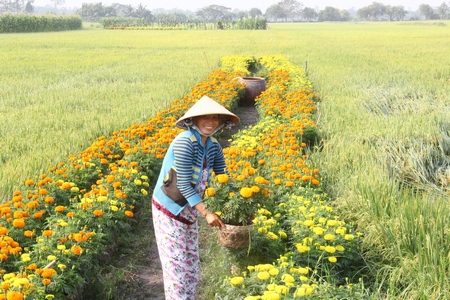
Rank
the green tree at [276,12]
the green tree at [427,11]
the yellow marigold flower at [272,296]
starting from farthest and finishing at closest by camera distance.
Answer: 1. the green tree at [276,12]
2. the green tree at [427,11]
3. the yellow marigold flower at [272,296]

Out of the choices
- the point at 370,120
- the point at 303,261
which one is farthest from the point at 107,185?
the point at 370,120

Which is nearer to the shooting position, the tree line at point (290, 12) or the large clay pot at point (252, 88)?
the large clay pot at point (252, 88)

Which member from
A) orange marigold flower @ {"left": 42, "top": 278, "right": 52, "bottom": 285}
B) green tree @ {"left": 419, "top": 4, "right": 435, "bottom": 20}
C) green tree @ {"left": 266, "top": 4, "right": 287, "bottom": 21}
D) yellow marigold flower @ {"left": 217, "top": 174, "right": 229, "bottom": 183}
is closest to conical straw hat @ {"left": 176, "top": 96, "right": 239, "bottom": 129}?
yellow marigold flower @ {"left": 217, "top": 174, "right": 229, "bottom": 183}

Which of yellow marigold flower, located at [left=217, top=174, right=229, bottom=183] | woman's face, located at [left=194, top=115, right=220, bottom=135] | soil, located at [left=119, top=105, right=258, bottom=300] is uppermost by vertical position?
woman's face, located at [left=194, top=115, right=220, bottom=135]

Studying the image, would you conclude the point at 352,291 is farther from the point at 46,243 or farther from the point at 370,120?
the point at 370,120

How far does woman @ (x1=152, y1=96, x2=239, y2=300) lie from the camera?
2.79m

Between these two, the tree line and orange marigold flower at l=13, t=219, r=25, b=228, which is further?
the tree line

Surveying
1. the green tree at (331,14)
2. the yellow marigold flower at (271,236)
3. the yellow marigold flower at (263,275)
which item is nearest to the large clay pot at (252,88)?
the yellow marigold flower at (271,236)

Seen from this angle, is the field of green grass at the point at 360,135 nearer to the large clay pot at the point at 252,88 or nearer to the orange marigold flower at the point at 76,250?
the large clay pot at the point at 252,88

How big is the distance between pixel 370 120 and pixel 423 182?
193 cm

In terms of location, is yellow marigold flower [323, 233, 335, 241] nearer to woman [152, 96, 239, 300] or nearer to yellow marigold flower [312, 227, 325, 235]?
yellow marigold flower [312, 227, 325, 235]

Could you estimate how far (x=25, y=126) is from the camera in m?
7.26

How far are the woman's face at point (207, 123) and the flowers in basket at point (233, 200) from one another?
1.03 feet

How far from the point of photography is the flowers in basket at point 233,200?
10.1 feet
